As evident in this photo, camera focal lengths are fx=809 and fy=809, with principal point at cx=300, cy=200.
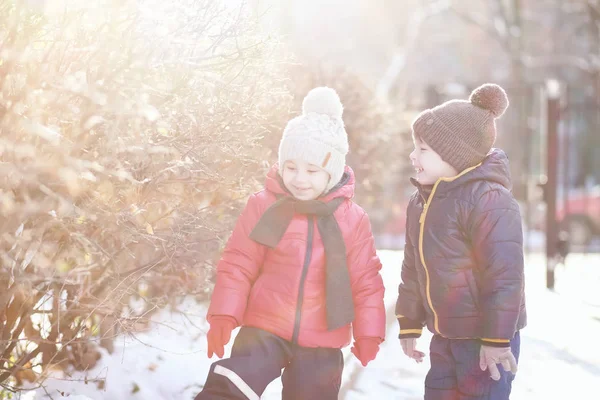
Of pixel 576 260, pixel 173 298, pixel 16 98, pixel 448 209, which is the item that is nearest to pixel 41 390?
pixel 173 298

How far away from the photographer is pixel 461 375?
3.05 m

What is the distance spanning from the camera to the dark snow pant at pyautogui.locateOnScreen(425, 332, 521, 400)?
302 centimetres

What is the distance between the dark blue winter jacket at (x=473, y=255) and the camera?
2.91 m

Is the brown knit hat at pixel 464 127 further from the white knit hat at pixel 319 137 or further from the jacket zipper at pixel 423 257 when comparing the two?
the white knit hat at pixel 319 137

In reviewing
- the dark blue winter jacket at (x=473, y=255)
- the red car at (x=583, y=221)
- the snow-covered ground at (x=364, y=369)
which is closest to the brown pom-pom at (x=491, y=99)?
the dark blue winter jacket at (x=473, y=255)

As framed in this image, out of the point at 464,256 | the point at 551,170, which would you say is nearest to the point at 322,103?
the point at 464,256

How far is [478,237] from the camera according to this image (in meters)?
2.98

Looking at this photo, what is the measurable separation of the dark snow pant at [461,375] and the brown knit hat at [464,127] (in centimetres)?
69

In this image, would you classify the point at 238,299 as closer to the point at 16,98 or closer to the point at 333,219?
the point at 333,219

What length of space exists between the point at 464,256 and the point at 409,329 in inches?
17.2

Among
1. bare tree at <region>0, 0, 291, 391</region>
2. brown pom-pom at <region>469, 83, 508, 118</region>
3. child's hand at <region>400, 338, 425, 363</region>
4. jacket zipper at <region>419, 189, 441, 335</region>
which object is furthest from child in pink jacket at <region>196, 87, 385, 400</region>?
brown pom-pom at <region>469, 83, 508, 118</region>

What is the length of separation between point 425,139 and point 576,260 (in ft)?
34.2

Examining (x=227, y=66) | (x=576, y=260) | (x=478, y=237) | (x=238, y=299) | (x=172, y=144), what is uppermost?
(x=227, y=66)

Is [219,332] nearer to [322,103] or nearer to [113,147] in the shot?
[113,147]
